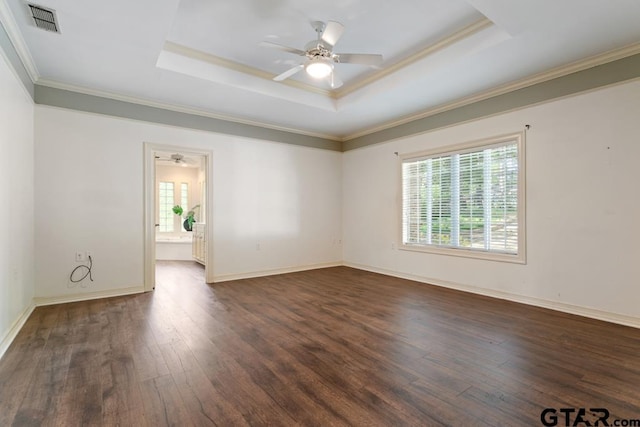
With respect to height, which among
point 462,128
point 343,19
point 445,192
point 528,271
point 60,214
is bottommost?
point 528,271

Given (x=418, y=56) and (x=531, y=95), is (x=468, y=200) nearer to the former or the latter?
(x=531, y=95)

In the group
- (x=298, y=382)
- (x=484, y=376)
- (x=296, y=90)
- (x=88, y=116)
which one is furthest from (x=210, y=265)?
(x=484, y=376)

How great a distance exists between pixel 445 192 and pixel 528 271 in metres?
1.58

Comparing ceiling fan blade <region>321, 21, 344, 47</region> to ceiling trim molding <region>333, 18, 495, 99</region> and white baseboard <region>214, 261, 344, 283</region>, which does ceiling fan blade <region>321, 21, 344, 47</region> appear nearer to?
ceiling trim molding <region>333, 18, 495, 99</region>

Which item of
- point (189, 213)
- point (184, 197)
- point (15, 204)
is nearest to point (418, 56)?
point (15, 204)

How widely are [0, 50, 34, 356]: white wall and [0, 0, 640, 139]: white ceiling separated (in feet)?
1.82

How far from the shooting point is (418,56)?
367 centimetres

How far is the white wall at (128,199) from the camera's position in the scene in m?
3.84

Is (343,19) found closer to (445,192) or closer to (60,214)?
(445,192)

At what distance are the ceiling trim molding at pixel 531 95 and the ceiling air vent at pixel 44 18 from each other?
4.63 metres

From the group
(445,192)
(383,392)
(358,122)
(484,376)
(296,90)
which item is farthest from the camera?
(358,122)

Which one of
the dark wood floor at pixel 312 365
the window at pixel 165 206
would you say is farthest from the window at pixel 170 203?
the dark wood floor at pixel 312 365

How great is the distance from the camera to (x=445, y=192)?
4.81 metres

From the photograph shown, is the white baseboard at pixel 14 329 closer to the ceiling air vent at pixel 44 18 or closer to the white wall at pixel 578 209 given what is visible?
the ceiling air vent at pixel 44 18
